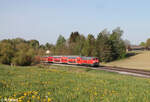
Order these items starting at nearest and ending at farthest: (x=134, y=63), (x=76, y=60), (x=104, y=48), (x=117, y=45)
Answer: (x=76, y=60) → (x=134, y=63) → (x=104, y=48) → (x=117, y=45)

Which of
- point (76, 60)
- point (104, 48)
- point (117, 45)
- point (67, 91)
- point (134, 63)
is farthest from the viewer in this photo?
point (117, 45)

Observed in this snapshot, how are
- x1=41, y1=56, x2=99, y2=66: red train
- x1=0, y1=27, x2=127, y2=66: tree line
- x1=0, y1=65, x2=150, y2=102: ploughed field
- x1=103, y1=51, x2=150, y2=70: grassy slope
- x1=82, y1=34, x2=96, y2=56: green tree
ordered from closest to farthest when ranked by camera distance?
x1=0, y1=65, x2=150, y2=102: ploughed field
x1=0, y1=27, x2=127, y2=66: tree line
x1=41, y1=56, x2=99, y2=66: red train
x1=103, y1=51, x2=150, y2=70: grassy slope
x1=82, y1=34, x2=96, y2=56: green tree

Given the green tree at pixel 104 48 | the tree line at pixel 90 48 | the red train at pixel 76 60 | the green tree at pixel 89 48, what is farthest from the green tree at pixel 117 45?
the red train at pixel 76 60

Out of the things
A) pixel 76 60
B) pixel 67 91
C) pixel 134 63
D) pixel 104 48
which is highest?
pixel 104 48

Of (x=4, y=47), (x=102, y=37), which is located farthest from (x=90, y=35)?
(x=4, y=47)

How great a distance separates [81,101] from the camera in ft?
17.9

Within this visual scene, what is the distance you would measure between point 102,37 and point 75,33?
38.0 meters

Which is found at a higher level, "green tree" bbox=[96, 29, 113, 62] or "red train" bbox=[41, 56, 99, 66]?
"green tree" bbox=[96, 29, 113, 62]

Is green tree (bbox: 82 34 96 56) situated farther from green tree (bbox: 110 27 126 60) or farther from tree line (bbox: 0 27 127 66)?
green tree (bbox: 110 27 126 60)

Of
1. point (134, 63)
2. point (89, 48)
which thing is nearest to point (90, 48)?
point (89, 48)

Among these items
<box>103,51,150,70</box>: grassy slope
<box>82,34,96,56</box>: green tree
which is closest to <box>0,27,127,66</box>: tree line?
<box>82,34,96,56</box>: green tree

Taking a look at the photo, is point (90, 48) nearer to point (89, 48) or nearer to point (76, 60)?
point (89, 48)

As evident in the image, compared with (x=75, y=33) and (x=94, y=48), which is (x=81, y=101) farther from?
(x=75, y=33)

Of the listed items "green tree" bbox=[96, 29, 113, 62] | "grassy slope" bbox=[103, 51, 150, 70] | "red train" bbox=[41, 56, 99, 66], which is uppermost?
"green tree" bbox=[96, 29, 113, 62]
